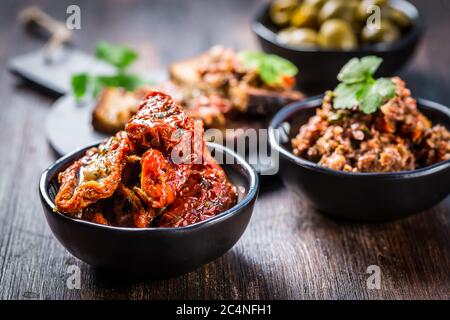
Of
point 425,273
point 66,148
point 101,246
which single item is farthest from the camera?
point 66,148

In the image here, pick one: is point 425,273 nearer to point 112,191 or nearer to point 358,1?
point 112,191

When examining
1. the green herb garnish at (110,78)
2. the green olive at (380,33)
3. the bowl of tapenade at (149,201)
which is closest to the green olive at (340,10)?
the green olive at (380,33)

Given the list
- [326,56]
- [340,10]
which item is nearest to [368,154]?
[326,56]

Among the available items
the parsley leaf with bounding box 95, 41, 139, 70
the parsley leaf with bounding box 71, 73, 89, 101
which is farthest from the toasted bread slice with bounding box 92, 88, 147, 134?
the parsley leaf with bounding box 95, 41, 139, 70

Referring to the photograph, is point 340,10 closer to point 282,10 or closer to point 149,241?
point 282,10

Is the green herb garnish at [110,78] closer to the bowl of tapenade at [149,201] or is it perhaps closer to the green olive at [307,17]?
the green olive at [307,17]
